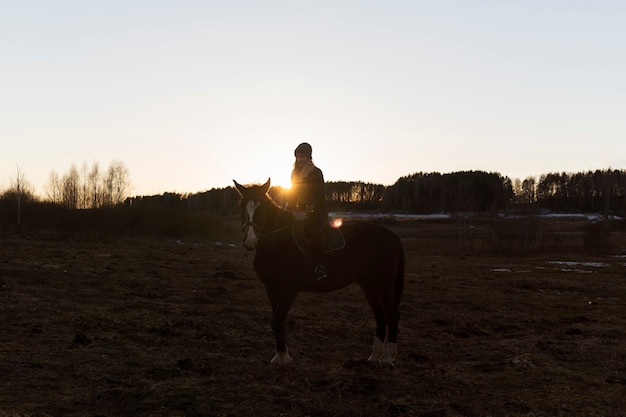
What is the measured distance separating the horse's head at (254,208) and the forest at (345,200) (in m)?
0.41

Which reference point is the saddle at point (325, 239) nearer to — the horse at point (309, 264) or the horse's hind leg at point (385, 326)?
the horse at point (309, 264)

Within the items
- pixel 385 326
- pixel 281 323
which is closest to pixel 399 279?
pixel 385 326

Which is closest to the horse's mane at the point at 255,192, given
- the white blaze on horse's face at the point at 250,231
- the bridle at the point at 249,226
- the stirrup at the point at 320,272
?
the white blaze on horse's face at the point at 250,231

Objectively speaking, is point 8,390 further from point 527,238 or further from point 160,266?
point 527,238

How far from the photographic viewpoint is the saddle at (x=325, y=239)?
7883 millimetres

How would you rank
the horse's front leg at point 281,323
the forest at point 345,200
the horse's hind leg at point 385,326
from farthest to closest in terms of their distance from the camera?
the forest at point 345,200, the horse's hind leg at point 385,326, the horse's front leg at point 281,323

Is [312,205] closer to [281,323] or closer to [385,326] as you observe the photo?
[281,323]

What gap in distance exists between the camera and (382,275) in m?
8.62

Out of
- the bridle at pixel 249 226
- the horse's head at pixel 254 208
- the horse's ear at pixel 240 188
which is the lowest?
the bridle at pixel 249 226

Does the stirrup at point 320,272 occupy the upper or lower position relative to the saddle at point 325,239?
lower

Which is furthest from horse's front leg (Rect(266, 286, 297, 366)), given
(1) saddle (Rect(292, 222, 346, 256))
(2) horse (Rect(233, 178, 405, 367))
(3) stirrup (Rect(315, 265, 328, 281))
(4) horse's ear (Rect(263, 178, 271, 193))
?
(4) horse's ear (Rect(263, 178, 271, 193))

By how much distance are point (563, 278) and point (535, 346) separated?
1674 cm

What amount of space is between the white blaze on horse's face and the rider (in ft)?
2.24

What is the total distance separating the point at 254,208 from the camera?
7684mm
